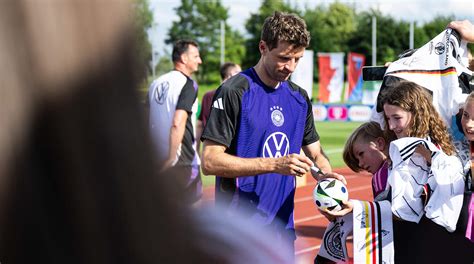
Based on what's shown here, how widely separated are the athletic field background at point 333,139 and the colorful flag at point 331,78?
724 centimetres

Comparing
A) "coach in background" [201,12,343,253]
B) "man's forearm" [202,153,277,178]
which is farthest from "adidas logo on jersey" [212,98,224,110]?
"man's forearm" [202,153,277,178]

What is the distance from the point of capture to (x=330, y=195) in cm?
325

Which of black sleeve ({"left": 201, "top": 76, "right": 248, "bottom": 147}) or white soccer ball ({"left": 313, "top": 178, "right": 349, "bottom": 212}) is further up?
black sleeve ({"left": 201, "top": 76, "right": 248, "bottom": 147})

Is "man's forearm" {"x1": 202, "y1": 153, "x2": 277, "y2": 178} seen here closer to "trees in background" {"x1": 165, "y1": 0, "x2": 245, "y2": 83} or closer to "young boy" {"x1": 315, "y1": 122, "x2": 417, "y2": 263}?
"young boy" {"x1": 315, "y1": 122, "x2": 417, "y2": 263}

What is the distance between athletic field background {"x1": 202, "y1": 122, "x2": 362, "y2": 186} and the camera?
15.1 metres

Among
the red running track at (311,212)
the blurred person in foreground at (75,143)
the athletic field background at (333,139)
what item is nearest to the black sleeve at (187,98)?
the red running track at (311,212)

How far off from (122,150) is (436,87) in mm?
3359

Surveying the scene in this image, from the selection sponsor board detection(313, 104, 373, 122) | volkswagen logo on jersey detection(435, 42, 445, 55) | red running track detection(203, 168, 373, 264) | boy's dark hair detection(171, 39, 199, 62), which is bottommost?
sponsor board detection(313, 104, 373, 122)

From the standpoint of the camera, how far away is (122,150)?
2.03 feet

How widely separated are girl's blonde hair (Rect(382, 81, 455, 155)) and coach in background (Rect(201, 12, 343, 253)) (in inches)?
23.1

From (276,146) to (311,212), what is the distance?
6.01 meters

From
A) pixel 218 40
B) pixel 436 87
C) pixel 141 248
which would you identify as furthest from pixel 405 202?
pixel 218 40

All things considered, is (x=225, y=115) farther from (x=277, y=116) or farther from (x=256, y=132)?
(x=277, y=116)

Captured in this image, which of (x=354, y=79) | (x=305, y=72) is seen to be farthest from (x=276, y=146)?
(x=354, y=79)
